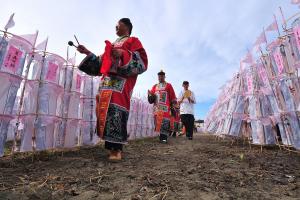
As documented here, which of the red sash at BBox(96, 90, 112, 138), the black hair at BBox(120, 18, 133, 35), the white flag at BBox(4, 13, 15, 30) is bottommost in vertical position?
the red sash at BBox(96, 90, 112, 138)

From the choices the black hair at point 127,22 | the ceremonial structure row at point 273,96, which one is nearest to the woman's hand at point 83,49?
the black hair at point 127,22

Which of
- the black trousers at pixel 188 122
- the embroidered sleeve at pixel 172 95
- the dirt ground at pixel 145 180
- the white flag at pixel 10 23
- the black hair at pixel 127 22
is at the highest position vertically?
the black hair at pixel 127 22

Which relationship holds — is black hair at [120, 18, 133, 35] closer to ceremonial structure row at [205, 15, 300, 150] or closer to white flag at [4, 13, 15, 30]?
white flag at [4, 13, 15, 30]

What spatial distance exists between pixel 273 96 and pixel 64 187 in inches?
151

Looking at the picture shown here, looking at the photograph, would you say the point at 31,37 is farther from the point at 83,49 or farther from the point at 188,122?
the point at 188,122

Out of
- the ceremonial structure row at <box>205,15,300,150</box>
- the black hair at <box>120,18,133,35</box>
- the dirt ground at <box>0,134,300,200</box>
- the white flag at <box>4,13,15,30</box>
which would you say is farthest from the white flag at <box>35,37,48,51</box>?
the ceremonial structure row at <box>205,15,300,150</box>

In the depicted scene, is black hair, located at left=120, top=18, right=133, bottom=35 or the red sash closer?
the red sash

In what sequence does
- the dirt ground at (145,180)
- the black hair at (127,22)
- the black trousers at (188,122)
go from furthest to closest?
the black trousers at (188,122) → the black hair at (127,22) → the dirt ground at (145,180)

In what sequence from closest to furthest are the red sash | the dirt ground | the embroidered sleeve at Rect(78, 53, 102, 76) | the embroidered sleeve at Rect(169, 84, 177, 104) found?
the dirt ground < the red sash < the embroidered sleeve at Rect(78, 53, 102, 76) < the embroidered sleeve at Rect(169, 84, 177, 104)

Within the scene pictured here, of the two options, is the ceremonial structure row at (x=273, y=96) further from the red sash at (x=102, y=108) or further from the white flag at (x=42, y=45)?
the white flag at (x=42, y=45)

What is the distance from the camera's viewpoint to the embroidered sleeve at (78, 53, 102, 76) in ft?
12.5

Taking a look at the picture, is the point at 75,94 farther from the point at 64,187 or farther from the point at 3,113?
the point at 64,187

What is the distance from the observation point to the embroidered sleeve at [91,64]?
382cm

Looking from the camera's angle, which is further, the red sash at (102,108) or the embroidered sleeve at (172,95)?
the embroidered sleeve at (172,95)
